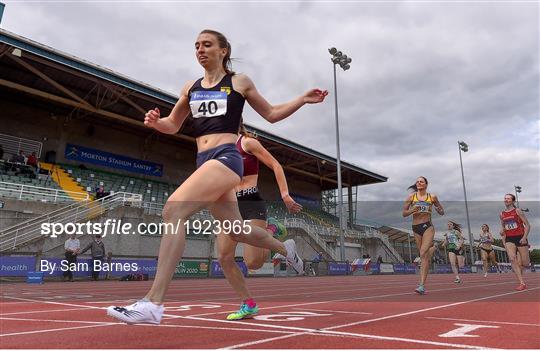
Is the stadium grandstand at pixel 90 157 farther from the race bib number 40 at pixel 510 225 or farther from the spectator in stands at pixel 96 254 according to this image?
the race bib number 40 at pixel 510 225

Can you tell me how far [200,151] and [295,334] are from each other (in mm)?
1523

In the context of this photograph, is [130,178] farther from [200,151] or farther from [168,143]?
[200,151]

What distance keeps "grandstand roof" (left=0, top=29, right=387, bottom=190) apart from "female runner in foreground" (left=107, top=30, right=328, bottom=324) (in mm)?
16891

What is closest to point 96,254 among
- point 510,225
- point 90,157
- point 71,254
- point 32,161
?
point 71,254

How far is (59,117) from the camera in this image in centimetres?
2727

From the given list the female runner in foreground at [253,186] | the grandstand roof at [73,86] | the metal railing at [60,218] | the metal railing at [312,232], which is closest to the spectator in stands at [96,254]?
the metal railing at [60,218]

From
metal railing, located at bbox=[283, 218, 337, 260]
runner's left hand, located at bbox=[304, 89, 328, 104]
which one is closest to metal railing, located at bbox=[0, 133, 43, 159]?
metal railing, located at bbox=[283, 218, 337, 260]

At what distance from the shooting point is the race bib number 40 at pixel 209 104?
10.4 ft

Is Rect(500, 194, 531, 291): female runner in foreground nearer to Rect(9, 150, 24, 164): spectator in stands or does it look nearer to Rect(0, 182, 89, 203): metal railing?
Rect(0, 182, 89, 203): metal railing

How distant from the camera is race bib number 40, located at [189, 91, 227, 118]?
316cm

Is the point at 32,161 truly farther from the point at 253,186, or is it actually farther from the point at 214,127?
the point at 214,127

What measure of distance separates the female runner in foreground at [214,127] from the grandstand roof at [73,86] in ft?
55.4

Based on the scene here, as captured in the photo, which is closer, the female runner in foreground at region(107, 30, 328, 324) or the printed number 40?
the female runner in foreground at region(107, 30, 328, 324)

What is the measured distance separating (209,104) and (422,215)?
19.1 feet
